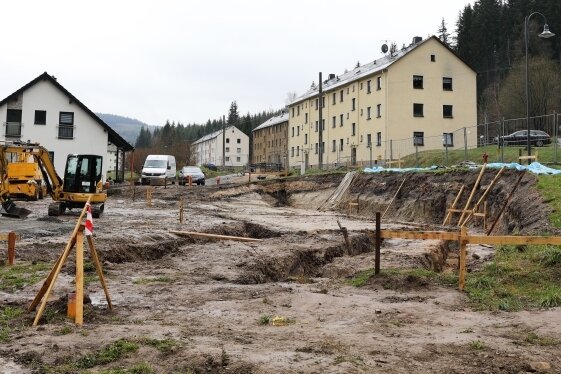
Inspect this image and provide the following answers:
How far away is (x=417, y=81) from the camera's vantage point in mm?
49062

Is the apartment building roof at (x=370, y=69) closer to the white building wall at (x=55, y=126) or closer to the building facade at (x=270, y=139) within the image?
the building facade at (x=270, y=139)

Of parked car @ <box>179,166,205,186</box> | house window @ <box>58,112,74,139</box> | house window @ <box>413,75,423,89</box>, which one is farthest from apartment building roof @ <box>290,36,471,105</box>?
house window @ <box>58,112,74,139</box>

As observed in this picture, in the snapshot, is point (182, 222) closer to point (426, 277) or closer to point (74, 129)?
point (426, 277)

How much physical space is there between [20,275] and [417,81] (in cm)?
4459

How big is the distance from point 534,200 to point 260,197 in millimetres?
21679

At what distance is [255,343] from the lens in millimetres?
5984

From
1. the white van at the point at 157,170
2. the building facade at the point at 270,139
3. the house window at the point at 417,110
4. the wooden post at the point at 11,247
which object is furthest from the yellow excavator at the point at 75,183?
the building facade at the point at 270,139

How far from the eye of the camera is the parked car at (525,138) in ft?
96.4

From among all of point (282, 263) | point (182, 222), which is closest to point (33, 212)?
point (182, 222)

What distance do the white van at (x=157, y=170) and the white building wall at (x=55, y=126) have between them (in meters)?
3.22

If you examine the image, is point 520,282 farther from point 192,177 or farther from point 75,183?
point 192,177

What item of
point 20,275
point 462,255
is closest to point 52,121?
point 20,275

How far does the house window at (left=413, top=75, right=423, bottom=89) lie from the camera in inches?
1925

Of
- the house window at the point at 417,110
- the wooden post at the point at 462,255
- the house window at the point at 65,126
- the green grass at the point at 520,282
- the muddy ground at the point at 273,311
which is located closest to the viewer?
the muddy ground at the point at 273,311
